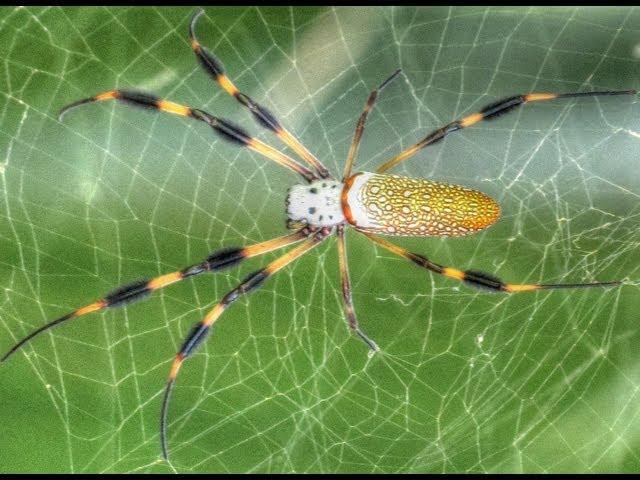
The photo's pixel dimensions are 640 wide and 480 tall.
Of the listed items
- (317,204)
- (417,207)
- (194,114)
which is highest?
(194,114)

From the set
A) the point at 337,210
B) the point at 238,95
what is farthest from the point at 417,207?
the point at 238,95

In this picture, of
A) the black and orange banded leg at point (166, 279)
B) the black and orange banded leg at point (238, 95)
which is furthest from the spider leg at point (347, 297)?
the black and orange banded leg at point (238, 95)

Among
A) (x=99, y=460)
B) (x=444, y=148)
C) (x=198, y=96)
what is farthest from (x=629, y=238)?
(x=99, y=460)

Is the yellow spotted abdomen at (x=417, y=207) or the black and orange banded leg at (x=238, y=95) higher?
the black and orange banded leg at (x=238, y=95)

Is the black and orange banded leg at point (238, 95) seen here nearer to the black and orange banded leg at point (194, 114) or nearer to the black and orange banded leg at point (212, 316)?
the black and orange banded leg at point (194, 114)

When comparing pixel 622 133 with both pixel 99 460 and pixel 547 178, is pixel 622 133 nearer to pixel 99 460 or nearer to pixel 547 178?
pixel 547 178

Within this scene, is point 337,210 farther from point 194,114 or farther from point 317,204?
point 194,114
